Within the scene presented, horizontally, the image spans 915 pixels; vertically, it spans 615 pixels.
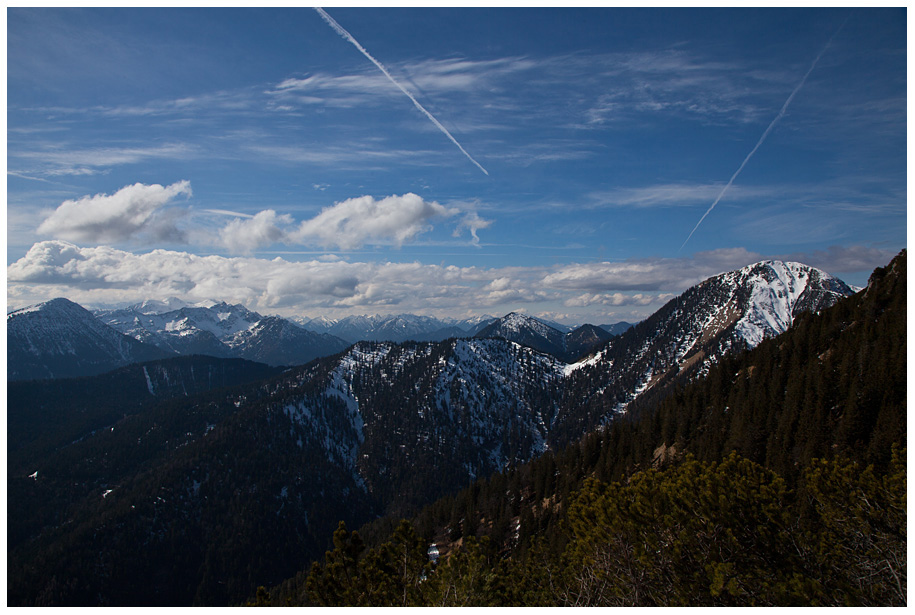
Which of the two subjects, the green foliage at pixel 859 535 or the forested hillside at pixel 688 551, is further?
the forested hillside at pixel 688 551

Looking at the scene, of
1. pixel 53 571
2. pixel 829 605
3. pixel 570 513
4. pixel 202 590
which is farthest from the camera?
pixel 202 590

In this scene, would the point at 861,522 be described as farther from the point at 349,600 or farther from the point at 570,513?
the point at 349,600

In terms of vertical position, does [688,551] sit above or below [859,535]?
below

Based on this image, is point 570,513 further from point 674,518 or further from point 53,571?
point 53,571

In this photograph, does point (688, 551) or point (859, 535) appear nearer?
point (688, 551)

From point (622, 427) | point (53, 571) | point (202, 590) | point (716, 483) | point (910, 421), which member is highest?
point (910, 421)

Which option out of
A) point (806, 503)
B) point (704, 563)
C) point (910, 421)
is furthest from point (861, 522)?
point (704, 563)

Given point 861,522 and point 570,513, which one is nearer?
point 861,522

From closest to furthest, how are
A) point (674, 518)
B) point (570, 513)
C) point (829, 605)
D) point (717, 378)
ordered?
1. point (829, 605)
2. point (674, 518)
3. point (570, 513)
4. point (717, 378)

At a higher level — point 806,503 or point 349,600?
point 806,503

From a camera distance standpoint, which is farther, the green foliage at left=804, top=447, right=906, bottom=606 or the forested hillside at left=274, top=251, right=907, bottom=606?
the forested hillside at left=274, top=251, right=907, bottom=606
